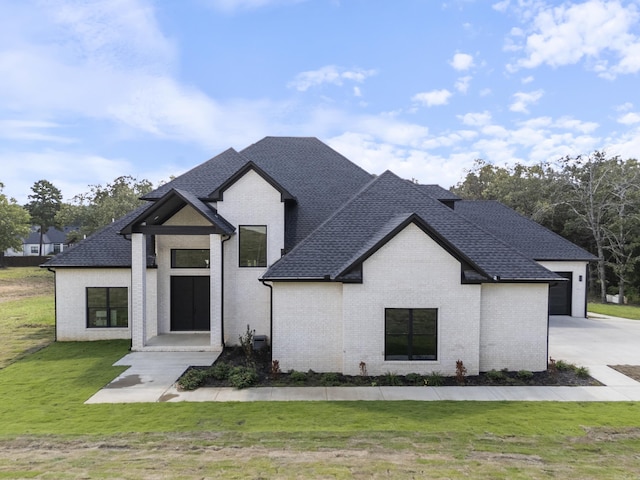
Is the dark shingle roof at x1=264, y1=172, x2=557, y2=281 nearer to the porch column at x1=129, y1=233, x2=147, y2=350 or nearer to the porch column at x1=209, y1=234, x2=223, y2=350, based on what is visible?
the porch column at x1=209, y1=234, x2=223, y2=350

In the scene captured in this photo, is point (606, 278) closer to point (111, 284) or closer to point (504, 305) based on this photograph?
point (504, 305)

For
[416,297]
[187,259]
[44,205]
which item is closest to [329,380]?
[416,297]

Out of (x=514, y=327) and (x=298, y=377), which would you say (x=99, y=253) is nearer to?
(x=298, y=377)

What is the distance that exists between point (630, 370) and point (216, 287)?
1539cm

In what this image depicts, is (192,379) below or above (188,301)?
below

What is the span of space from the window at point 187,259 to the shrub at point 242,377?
6483 millimetres

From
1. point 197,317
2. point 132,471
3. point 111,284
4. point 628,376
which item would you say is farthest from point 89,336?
point 628,376

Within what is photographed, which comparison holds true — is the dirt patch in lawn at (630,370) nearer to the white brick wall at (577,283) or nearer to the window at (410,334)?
the window at (410,334)

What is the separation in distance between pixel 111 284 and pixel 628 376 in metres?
20.1

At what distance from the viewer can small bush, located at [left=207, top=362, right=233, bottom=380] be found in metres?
12.1

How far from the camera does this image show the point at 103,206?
46.2 meters

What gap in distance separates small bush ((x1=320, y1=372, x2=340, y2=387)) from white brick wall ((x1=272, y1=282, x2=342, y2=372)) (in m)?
0.60

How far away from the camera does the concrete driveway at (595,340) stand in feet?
47.9

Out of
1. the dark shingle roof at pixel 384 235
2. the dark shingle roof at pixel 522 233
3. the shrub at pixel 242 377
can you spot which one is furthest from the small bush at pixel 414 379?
the dark shingle roof at pixel 522 233
